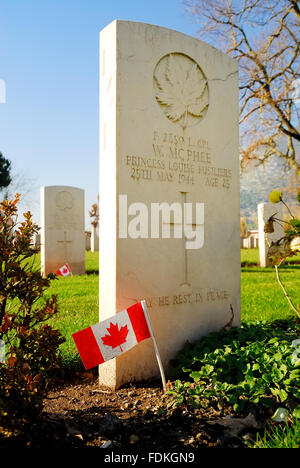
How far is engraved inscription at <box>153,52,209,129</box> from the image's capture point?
3.42 meters

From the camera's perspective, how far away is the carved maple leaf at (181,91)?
3.44m

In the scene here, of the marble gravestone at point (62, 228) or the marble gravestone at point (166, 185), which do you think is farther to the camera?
the marble gravestone at point (62, 228)

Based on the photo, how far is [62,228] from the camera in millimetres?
9852

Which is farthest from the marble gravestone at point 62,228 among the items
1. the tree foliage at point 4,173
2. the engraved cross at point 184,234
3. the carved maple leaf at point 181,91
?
the tree foliage at point 4,173

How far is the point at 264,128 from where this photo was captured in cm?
1239

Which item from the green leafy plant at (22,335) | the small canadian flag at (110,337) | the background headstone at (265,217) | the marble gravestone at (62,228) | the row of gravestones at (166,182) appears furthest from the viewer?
the background headstone at (265,217)

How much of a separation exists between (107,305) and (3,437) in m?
1.36

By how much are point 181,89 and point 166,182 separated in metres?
0.88

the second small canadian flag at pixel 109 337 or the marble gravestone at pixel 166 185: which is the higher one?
the marble gravestone at pixel 166 185

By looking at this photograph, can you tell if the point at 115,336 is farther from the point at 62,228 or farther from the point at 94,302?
the point at 62,228

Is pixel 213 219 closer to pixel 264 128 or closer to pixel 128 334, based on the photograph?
pixel 128 334

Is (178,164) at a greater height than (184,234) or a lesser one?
greater

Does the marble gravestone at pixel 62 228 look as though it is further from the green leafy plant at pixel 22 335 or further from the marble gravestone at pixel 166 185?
the green leafy plant at pixel 22 335

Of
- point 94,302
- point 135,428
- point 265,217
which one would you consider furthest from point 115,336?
point 265,217
